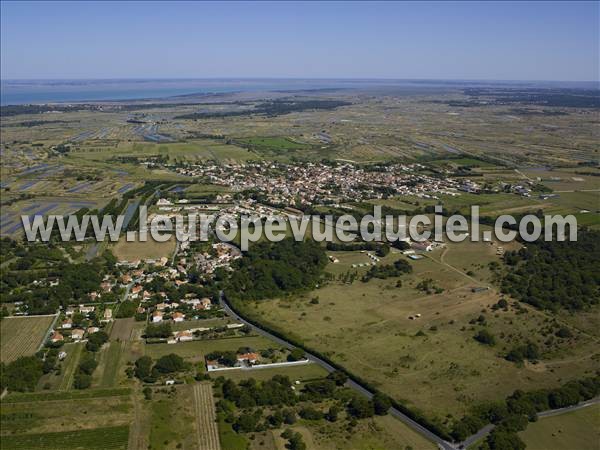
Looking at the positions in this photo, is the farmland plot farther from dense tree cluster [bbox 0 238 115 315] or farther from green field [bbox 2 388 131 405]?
dense tree cluster [bbox 0 238 115 315]

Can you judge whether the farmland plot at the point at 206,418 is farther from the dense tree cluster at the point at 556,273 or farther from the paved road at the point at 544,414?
the dense tree cluster at the point at 556,273

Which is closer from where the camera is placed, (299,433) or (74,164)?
(299,433)

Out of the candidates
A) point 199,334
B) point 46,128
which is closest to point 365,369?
point 199,334

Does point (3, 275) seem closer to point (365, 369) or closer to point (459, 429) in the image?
point (365, 369)

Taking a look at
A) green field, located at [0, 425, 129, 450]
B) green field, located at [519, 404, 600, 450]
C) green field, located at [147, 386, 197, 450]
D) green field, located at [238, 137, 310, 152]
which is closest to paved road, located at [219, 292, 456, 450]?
green field, located at [519, 404, 600, 450]

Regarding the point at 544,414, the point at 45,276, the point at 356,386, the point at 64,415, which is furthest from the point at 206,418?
the point at 45,276

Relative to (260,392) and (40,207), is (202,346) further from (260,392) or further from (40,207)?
(40,207)
